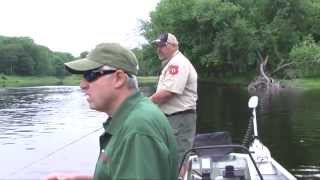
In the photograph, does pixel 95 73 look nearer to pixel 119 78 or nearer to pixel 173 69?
pixel 119 78

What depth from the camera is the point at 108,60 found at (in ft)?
9.97

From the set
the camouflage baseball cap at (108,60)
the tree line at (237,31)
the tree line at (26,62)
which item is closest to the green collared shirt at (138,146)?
the camouflage baseball cap at (108,60)

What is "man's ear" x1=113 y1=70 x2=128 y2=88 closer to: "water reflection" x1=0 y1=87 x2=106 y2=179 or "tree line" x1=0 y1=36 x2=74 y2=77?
"water reflection" x1=0 y1=87 x2=106 y2=179

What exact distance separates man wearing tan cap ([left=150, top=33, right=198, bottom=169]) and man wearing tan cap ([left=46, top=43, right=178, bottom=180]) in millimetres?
4552

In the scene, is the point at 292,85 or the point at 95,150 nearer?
the point at 95,150

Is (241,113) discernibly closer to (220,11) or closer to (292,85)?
(292,85)

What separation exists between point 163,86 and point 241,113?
70.4 feet

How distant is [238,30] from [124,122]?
241 feet

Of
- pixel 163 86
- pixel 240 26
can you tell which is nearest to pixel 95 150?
pixel 163 86

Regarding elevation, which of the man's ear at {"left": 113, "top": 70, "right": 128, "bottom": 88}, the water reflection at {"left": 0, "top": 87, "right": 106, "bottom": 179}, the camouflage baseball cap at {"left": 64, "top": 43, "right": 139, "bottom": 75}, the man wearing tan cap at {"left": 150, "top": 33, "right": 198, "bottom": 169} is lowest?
the water reflection at {"left": 0, "top": 87, "right": 106, "bottom": 179}

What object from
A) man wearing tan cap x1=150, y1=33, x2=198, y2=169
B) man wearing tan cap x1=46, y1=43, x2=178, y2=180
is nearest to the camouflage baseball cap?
man wearing tan cap x1=46, y1=43, x2=178, y2=180

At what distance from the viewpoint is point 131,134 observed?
9.02ft

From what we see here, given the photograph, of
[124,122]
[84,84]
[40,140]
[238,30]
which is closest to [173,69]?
[84,84]

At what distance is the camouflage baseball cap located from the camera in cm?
304
